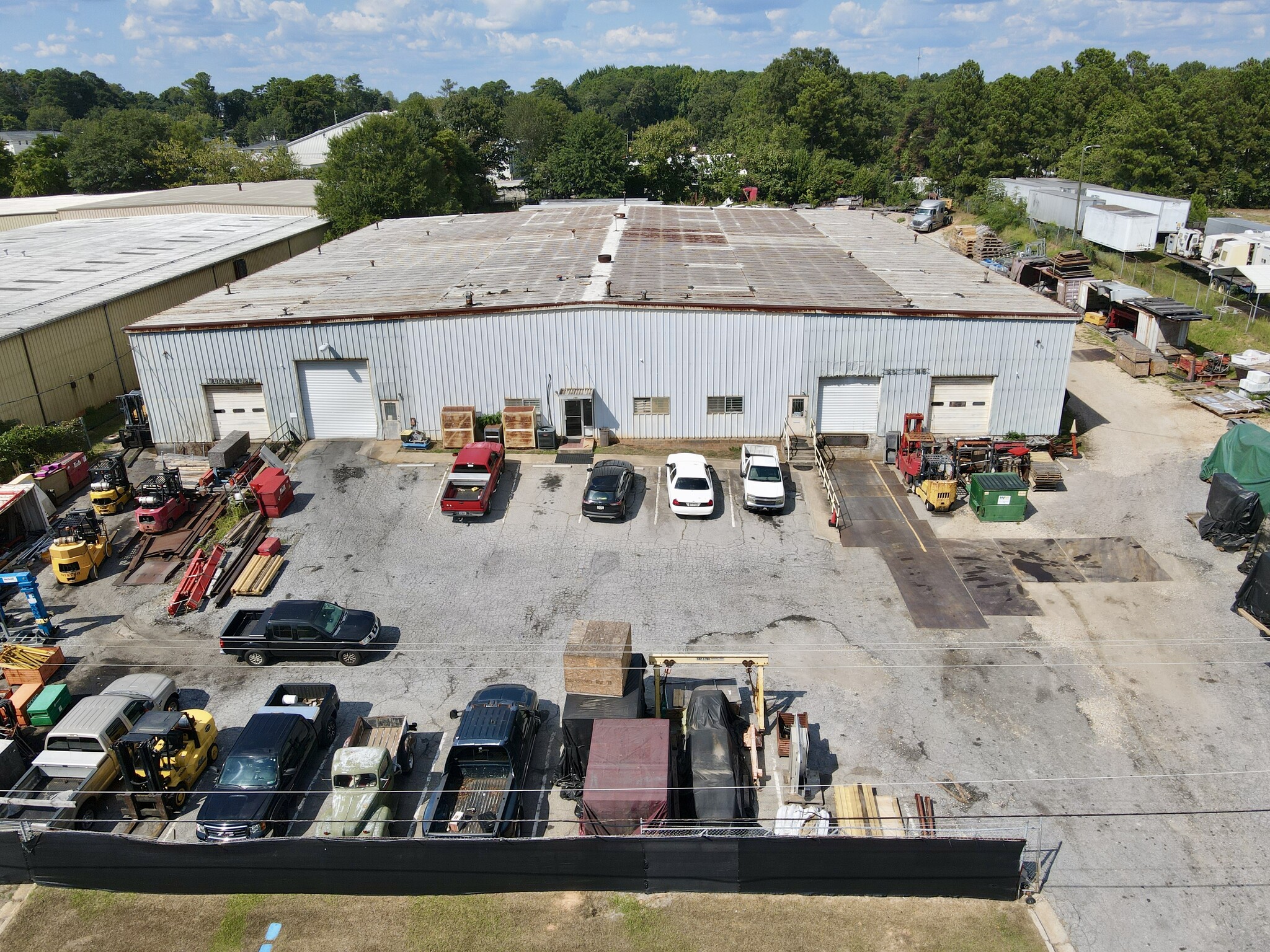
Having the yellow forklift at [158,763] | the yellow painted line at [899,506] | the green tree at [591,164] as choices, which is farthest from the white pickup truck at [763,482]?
the green tree at [591,164]

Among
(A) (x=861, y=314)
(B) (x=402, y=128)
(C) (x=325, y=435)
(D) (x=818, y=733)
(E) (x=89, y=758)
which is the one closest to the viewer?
(E) (x=89, y=758)

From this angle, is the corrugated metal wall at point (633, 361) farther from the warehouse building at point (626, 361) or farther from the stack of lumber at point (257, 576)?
the stack of lumber at point (257, 576)

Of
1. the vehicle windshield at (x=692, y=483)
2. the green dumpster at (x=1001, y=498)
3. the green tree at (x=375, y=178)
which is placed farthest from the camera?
the green tree at (x=375, y=178)

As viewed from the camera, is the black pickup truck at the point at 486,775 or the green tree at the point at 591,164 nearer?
the black pickup truck at the point at 486,775

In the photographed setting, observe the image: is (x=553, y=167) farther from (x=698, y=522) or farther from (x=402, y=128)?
(x=698, y=522)

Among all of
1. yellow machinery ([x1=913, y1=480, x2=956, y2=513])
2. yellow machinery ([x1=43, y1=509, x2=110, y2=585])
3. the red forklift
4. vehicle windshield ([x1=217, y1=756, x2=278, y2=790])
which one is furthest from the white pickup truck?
yellow machinery ([x1=43, y1=509, x2=110, y2=585])

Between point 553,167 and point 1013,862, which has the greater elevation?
point 553,167

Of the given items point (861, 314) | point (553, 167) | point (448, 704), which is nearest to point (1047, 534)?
point (861, 314)

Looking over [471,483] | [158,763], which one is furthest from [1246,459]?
[158,763]
